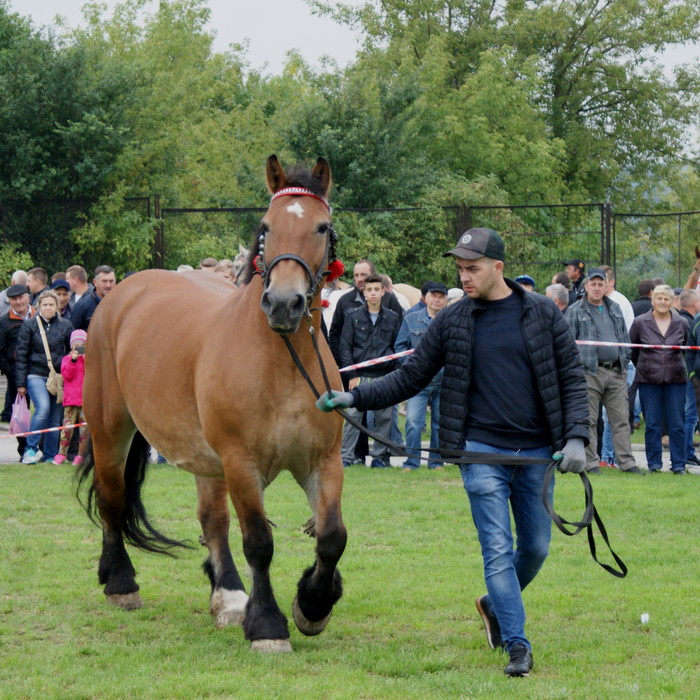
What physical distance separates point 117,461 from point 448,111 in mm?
27147

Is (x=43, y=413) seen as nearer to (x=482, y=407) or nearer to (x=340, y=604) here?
(x=340, y=604)

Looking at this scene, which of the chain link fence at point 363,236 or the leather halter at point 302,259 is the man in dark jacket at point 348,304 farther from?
the leather halter at point 302,259

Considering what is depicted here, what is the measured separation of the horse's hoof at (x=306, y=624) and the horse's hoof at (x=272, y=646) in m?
0.19

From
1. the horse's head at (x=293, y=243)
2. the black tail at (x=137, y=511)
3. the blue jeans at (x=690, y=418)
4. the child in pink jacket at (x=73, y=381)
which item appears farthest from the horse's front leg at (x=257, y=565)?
the blue jeans at (x=690, y=418)

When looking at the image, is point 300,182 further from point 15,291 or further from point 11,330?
point 11,330

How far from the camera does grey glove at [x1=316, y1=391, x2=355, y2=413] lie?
555 centimetres

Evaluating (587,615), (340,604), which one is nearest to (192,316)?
(340,604)

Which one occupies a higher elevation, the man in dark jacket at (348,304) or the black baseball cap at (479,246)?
the black baseball cap at (479,246)

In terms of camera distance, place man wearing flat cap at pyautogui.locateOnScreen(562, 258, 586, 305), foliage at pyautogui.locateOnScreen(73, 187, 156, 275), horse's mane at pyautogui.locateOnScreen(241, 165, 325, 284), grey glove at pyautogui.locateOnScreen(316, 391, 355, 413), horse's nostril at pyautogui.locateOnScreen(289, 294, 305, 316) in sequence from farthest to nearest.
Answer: foliage at pyautogui.locateOnScreen(73, 187, 156, 275) < man wearing flat cap at pyautogui.locateOnScreen(562, 258, 586, 305) < horse's mane at pyautogui.locateOnScreen(241, 165, 325, 284) < grey glove at pyautogui.locateOnScreen(316, 391, 355, 413) < horse's nostril at pyautogui.locateOnScreen(289, 294, 305, 316)

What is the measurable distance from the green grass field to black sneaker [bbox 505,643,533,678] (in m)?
0.07

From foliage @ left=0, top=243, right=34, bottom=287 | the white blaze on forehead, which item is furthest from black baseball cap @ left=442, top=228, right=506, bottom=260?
foliage @ left=0, top=243, right=34, bottom=287

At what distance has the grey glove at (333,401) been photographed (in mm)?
5555

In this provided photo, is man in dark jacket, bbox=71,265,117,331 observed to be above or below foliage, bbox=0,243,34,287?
below

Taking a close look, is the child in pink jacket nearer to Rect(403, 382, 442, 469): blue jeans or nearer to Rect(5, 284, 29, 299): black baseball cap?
Rect(5, 284, 29, 299): black baseball cap
